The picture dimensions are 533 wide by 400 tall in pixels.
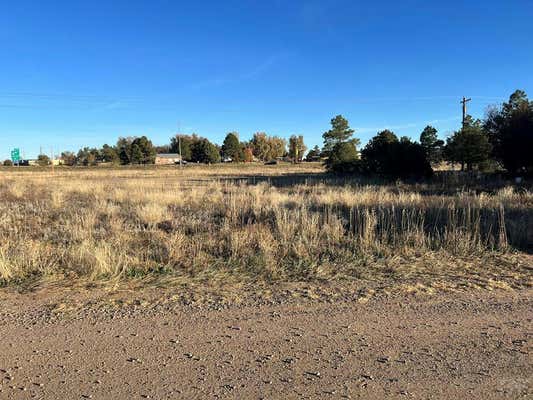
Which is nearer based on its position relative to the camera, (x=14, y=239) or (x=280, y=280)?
(x=280, y=280)

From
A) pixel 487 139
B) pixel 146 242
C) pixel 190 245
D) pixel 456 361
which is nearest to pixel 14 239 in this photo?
pixel 146 242

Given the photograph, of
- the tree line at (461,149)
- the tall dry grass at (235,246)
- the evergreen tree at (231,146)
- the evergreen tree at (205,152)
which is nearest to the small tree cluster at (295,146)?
the evergreen tree at (231,146)

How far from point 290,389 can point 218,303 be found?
1.83 meters

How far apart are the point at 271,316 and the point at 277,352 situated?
2.55 feet

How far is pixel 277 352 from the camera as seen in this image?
339 centimetres

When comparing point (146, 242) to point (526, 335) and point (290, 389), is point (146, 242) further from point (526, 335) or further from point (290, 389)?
point (526, 335)

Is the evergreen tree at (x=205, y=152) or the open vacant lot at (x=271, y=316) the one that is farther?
the evergreen tree at (x=205, y=152)

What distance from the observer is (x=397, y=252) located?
22.0ft

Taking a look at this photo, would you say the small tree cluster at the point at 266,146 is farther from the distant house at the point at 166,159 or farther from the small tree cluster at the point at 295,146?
the distant house at the point at 166,159

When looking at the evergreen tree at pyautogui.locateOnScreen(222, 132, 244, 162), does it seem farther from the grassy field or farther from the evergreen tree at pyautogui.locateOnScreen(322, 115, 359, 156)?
the grassy field

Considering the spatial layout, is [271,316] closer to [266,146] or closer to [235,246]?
[235,246]

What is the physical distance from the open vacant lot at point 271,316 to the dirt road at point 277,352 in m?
0.01

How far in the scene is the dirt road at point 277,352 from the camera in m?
2.88

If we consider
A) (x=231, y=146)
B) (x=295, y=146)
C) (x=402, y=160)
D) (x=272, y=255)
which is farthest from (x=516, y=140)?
(x=295, y=146)
